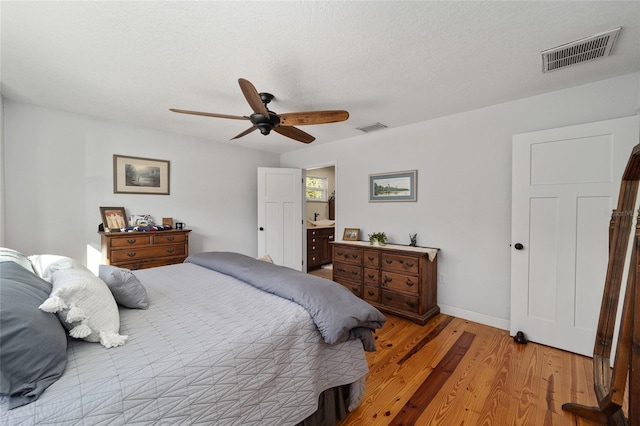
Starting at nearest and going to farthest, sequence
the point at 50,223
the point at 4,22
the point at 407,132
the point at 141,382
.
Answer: the point at 141,382 < the point at 4,22 < the point at 50,223 < the point at 407,132

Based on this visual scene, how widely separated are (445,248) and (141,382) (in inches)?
125

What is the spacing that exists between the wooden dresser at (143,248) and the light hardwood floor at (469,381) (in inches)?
111

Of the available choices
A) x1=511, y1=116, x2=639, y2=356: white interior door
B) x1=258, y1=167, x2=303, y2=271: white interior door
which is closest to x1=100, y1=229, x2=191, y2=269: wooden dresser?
x1=258, y1=167, x2=303, y2=271: white interior door

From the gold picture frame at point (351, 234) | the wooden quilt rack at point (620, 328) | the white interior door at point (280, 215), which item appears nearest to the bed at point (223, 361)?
the wooden quilt rack at point (620, 328)

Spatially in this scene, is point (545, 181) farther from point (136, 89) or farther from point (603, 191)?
point (136, 89)

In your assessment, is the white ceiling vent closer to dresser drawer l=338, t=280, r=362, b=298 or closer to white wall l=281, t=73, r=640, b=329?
white wall l=281, t=73, r=640, b=329

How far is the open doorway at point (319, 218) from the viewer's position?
539 cm

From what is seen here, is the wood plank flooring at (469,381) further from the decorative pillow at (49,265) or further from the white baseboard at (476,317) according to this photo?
the decorative pillow at (49,265)

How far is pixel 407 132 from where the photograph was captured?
3.49m

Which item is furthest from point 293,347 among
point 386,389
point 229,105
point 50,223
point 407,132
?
point 50,223

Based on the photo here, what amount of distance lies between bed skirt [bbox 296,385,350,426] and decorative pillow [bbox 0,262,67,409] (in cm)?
108

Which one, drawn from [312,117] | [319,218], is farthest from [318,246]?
[312,117]

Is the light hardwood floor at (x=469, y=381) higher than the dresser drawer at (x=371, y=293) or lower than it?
lower

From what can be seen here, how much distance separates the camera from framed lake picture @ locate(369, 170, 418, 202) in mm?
3461
